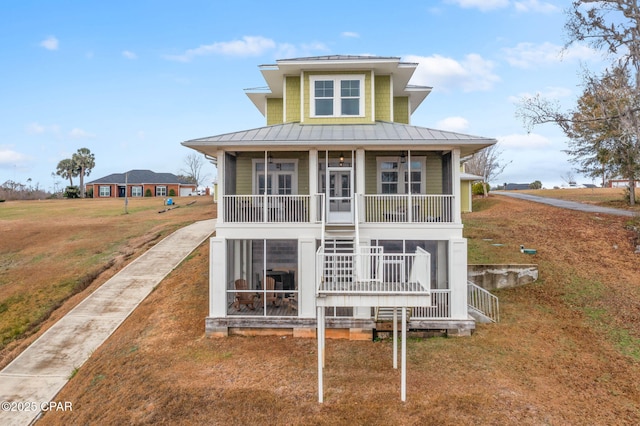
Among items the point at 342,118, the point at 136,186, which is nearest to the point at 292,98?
the point at 342,118

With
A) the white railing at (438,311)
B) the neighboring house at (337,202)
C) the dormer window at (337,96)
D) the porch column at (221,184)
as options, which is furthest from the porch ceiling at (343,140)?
the white railing at (438,311)

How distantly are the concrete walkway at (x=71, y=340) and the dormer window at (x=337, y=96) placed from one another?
36.8ft

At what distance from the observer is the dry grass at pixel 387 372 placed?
8.07 m

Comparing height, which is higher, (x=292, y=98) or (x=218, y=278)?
(x=292, y=98)

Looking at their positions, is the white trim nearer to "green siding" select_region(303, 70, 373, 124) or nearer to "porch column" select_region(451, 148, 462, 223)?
"green siding" select_region(303, 70, 373, 124)

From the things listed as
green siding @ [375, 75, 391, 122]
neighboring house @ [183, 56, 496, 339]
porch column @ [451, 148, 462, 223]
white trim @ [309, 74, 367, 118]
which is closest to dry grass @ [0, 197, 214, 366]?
neighboring house @ [183, 56, 496, 339]

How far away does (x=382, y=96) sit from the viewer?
50.2ft

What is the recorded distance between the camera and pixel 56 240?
25016 millimetres

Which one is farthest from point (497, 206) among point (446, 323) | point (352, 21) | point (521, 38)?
point (446, 323)

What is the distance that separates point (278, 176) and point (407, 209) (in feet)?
17.3

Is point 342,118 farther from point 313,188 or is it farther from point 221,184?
point 221,184

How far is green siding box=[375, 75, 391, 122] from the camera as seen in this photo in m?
15.2

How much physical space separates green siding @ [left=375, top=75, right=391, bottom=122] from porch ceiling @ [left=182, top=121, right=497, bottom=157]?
198cm

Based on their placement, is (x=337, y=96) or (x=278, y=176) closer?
(x=337, y=96)
